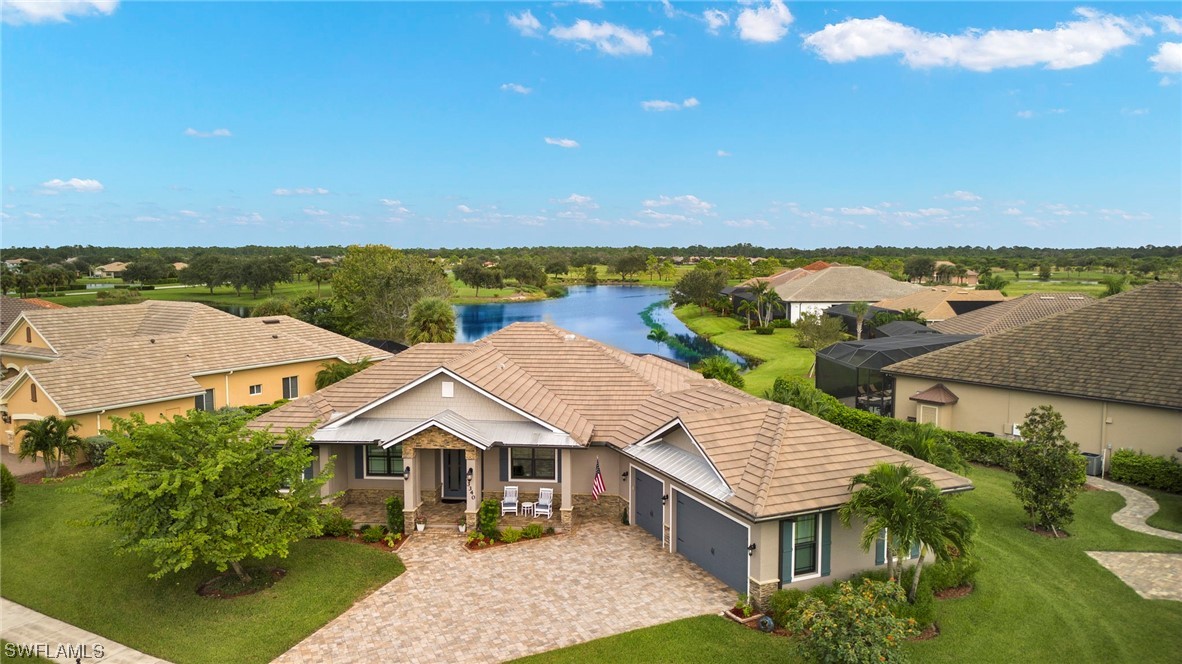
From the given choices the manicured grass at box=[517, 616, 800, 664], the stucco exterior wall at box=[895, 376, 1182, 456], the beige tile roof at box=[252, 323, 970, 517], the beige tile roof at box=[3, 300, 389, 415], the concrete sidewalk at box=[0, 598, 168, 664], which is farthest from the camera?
the beige tile roof at box=[3, 300, 389, 415]

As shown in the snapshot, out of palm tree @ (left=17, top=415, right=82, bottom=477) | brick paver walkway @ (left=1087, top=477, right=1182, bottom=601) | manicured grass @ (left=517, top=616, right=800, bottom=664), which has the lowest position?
brick paver walkway @ (left=1087, top=477, right=1182, bottom=601)

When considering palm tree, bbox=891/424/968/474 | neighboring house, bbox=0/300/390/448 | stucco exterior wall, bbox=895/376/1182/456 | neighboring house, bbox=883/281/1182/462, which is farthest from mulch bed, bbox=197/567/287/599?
stucco exterior wall, bbox=895/376/1182/456

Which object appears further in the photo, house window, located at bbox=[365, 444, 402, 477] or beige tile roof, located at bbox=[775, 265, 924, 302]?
beige tile roof, located at bbox=[775, 265, 924, 302]

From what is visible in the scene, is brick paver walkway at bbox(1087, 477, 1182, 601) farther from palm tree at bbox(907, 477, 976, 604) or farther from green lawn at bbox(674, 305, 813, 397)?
green lawn at bbox(674, 305, 813, 397)

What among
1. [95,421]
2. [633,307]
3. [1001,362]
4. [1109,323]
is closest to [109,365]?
[95,421]

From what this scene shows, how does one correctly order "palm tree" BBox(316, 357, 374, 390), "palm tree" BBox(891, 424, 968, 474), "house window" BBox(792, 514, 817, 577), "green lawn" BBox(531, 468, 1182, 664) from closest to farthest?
"green lawn" BBox(531, 468, 1182, 664) → "house window" BBox(792, 514, 817, 577) → "palm tree" BBox(891, 424, 968, 474) → "palm tree" BBox(316, 357, 374, 390)

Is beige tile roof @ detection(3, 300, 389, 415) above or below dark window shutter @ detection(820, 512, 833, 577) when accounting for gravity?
above

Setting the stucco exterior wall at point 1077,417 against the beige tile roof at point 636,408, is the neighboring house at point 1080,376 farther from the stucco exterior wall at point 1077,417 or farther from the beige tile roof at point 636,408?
the beige tile roof at point 636,408
